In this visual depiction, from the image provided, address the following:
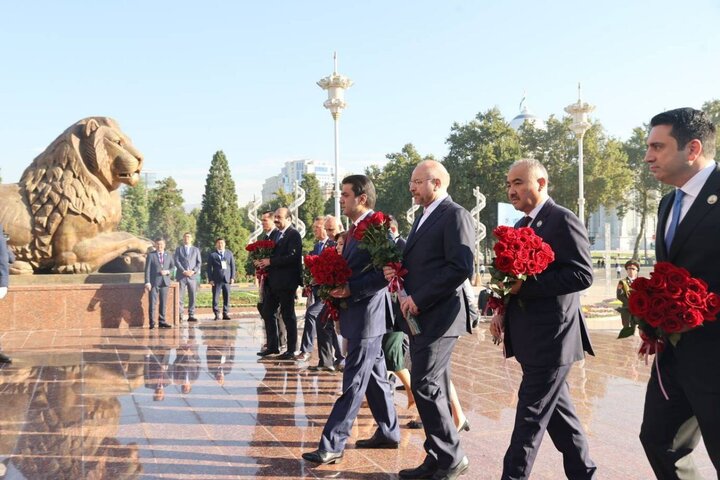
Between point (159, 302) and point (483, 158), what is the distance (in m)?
33.4

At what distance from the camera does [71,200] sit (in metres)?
10.6

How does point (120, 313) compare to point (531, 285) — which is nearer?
point (531, 285)

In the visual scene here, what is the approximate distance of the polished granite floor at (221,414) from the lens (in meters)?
3.94

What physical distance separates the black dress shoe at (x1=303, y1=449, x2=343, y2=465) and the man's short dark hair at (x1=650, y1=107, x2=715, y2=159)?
279cm

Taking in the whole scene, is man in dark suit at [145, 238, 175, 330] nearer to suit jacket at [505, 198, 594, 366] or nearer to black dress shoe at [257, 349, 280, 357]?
black dress shoe at [257, 349, 280, 357]

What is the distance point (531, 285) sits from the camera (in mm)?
3133

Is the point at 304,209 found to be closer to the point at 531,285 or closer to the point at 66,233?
the point at 66,233

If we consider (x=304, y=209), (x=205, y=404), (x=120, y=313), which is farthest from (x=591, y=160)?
(x=205, y=404)

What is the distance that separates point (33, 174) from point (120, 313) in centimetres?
301

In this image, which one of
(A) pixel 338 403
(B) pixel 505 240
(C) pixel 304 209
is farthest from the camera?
(C) pixel 304 209

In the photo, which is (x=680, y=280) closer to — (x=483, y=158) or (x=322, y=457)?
(x=322, y=457)

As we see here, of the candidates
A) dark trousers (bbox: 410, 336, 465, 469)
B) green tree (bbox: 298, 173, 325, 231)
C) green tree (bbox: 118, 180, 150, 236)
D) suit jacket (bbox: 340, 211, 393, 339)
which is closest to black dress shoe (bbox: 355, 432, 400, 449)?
dark trousers (bbox: 410, 336, 465, 469)

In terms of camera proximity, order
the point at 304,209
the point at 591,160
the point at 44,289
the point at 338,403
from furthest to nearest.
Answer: the point at 304,209 < the point at 591,160 < the point at 44,289 < the point at 338,403

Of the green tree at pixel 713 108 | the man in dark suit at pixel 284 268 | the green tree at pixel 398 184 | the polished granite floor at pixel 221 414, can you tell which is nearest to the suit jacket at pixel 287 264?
the man in dark suit at pixel 284 268
